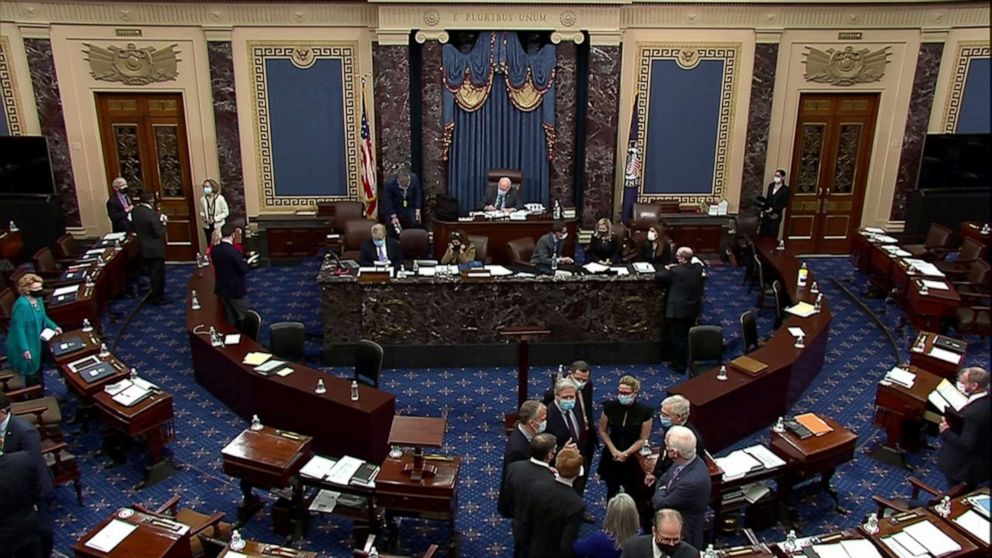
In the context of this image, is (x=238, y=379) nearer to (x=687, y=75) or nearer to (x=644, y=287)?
(x=644, y=287)

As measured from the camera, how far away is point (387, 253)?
929 cm

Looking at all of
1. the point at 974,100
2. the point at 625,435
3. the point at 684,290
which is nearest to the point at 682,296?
the point at 684,290

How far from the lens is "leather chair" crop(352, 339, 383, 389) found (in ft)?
24.8

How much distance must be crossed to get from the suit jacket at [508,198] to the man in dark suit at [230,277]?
158 inches

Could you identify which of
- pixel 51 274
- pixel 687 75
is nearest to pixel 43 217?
pixel 51 274

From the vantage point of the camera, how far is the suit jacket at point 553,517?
4.64 meters

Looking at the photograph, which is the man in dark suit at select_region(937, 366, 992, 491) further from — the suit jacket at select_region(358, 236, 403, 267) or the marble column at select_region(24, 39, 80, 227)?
the marble column at select_region(24, 39, 80, 227)

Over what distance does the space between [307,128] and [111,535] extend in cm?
817

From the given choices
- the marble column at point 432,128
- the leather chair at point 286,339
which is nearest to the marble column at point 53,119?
the marble column at point 432,128

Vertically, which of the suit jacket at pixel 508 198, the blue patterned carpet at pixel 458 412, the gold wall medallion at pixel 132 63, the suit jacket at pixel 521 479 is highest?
the gold wall medallion at pixel 132 63

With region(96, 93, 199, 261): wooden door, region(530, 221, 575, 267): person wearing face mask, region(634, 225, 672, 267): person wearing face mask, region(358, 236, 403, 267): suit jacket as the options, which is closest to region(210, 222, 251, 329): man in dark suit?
region(358, 236, 403, 267): suit jacket

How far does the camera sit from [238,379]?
7.63 meters

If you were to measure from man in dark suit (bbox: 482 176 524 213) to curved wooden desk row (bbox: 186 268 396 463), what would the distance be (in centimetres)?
463

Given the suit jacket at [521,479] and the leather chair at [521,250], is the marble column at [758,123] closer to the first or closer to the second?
the leather chair at [521,250]
